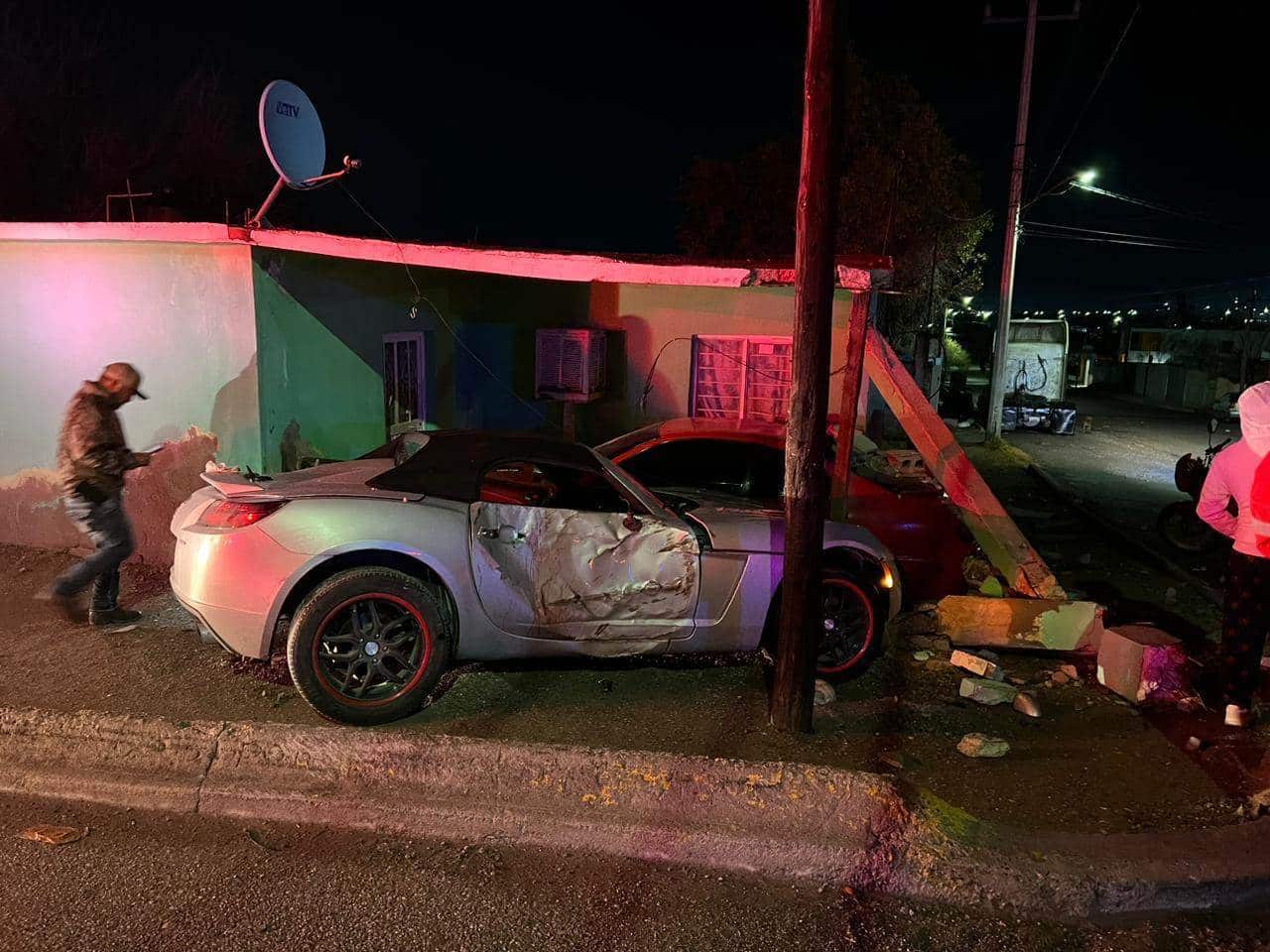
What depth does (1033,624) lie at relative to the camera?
239 inches

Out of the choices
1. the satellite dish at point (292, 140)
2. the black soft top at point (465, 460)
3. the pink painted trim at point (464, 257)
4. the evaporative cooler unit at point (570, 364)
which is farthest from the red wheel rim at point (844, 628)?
the evaporative cooler unit at point (570, 364)

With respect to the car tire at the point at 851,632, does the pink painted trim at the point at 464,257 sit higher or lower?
higher

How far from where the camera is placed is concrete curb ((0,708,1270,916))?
3.63m

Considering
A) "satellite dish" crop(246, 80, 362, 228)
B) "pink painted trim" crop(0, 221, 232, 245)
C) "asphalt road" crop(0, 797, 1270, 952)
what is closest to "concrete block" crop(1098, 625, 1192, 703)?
"asphalt road" crop(0, 797, 1270, 952)

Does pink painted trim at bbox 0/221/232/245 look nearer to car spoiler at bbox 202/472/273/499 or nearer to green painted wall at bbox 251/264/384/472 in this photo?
green painted wall at bbox 251/264/384/472

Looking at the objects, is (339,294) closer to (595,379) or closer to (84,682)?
(84,682)

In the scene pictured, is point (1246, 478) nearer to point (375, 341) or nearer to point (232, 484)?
point (232, 484)

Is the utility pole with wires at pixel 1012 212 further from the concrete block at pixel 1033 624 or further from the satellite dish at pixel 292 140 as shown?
the satellite dish at pixel 292 140

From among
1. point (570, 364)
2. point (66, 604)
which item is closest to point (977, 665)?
point (66, 604)

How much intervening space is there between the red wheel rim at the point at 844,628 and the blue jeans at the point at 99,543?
14.6 ft

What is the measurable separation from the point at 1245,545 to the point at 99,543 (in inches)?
265

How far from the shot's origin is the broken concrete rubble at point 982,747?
15.0ft

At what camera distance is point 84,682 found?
511 centimetres

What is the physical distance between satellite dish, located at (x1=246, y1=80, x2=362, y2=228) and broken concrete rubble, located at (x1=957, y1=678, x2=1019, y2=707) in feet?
17.8
